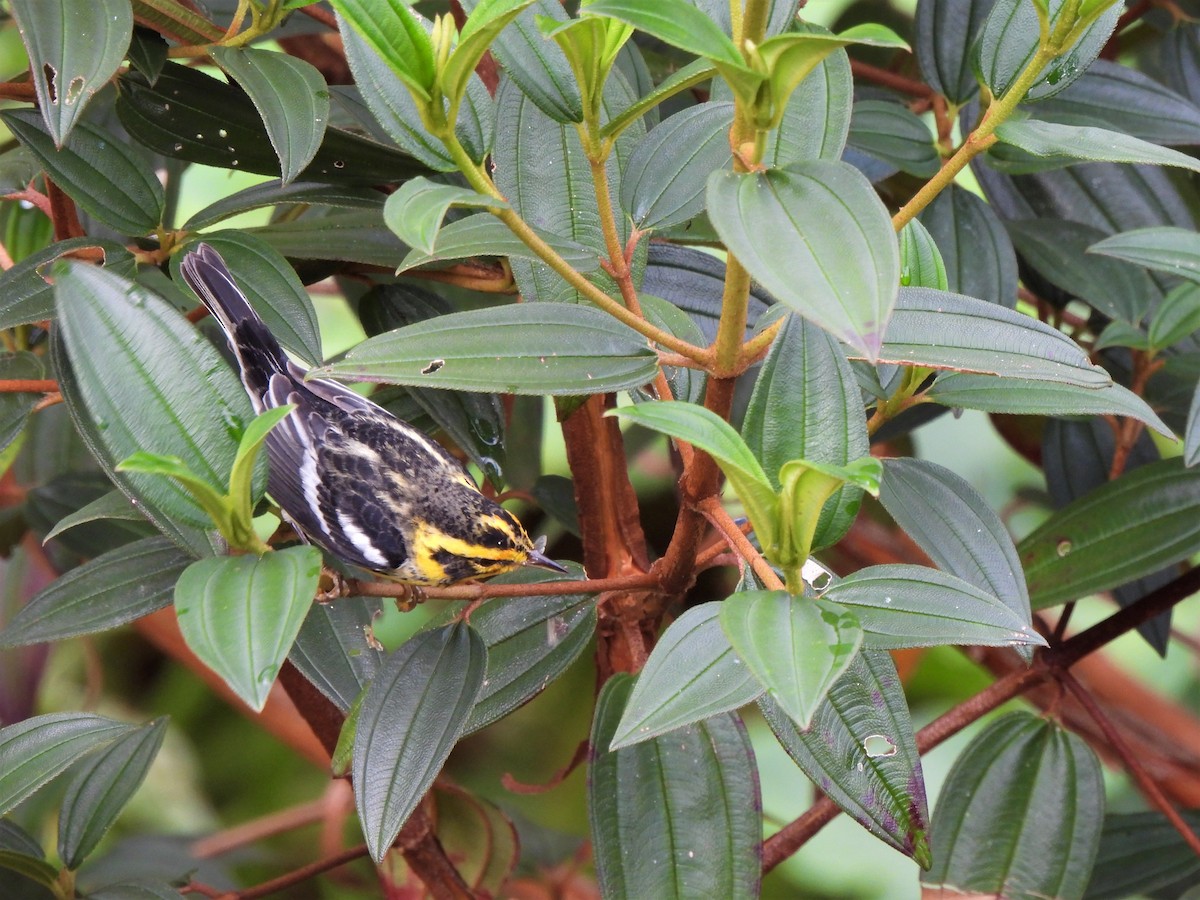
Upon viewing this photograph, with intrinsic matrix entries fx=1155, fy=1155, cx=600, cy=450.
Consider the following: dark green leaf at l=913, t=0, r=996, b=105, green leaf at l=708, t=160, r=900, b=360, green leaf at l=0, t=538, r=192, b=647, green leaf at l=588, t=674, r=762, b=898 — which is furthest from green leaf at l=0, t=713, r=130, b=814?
dark green leaf at l=913, t=0, r=996, b=105

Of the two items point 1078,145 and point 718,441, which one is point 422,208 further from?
point 1078,145

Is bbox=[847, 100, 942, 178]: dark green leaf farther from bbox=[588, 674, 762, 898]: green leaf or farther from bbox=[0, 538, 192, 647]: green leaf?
bbox=[0, 538, 192, 647]: green leaf

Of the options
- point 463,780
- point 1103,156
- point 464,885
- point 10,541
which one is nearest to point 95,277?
point 1103,156

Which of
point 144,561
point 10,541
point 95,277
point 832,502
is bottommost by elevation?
point 10,541

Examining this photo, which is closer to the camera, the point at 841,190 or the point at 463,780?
the point at 841,190

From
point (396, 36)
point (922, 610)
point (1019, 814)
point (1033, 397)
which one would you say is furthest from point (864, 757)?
point (396, 36)

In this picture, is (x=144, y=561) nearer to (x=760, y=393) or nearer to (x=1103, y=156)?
(x=760, y=393)
